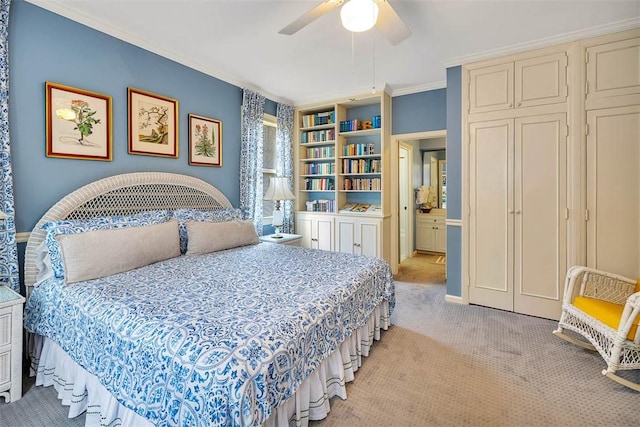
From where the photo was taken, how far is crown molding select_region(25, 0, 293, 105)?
2283 mm

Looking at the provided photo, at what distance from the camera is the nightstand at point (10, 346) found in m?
1.75

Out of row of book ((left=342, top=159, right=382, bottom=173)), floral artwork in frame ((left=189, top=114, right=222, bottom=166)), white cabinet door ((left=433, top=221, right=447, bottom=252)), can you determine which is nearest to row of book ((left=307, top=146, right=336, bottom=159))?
row of book ((left=342, top=159, right=382, bottom=173))

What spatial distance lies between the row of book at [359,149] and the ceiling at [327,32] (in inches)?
41.3

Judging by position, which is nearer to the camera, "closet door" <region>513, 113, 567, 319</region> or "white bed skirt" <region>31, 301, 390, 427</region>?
"white bed skirt" <region>31, 301, 390, 427</region>

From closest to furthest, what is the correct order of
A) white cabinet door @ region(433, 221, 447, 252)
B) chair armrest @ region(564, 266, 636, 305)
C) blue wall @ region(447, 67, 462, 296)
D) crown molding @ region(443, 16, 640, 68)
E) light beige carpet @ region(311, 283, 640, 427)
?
light beige carpet @ region(311, 283, 640, 427) < chair armrest @ region(564, 266, 636, 305) < crown molding @ region(443, 16, 640, 68) < blue wall @ region(447, 67, 462, 296) < white cabinet door @ region(433, 221, 447, 252)

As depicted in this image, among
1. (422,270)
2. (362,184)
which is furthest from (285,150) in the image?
(422,270)

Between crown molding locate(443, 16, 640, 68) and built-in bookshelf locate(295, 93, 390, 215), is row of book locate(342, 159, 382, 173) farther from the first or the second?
crown molding locate(443, 16, 640, 68)

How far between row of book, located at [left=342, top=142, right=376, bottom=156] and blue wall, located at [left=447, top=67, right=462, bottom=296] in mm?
1271

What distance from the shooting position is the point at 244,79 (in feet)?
12.6

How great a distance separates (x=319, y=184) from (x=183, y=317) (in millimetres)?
3691

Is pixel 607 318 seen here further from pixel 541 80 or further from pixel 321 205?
pixel 321 205

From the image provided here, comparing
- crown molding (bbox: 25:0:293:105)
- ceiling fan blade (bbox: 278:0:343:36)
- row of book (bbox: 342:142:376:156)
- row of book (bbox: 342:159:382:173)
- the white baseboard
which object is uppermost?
crown molding (bbox: 25:0:293:105)

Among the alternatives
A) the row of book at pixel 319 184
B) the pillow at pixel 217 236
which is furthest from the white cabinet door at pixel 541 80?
the pillow at pixel 217 236

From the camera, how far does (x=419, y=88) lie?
13.6 ft
